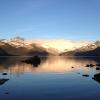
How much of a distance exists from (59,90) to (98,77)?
2432 cm

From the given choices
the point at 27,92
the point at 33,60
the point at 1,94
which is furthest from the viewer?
the point at 33,60

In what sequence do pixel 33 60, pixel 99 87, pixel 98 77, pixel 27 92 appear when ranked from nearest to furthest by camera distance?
pixel 27 92
pixel 99 87
pixel 98 77
pixel 33 60

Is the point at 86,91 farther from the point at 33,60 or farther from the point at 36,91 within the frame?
the point at 33,60

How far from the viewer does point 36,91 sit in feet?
171

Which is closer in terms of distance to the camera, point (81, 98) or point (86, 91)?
point (81, 98)

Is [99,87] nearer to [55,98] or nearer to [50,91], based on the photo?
[50,91]

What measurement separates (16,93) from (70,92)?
11.4 metres

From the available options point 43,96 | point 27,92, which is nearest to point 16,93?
point 27,92

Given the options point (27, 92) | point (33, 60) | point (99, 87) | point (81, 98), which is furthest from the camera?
point (33, 60)

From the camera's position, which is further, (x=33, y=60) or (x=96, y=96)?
(x=33, y=60)

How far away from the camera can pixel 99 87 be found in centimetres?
5747

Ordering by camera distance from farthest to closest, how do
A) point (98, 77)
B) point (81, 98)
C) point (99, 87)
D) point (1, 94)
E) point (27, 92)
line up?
point (98, 77) → point (99, 87) → point (27, 92) → point (1, 94) → point (81, 98)

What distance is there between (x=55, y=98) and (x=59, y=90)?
8.91m

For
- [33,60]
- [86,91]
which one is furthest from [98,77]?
[33,60]
